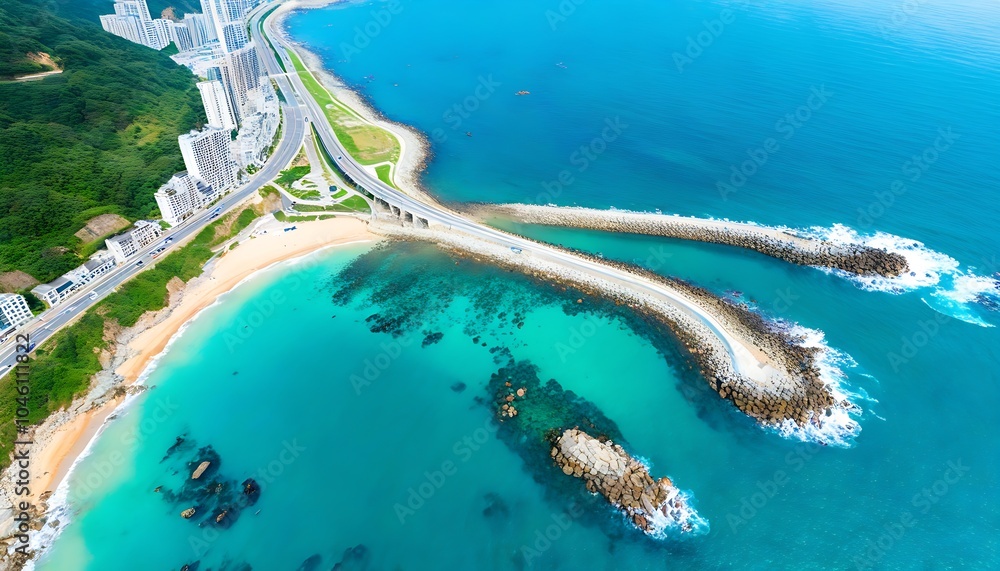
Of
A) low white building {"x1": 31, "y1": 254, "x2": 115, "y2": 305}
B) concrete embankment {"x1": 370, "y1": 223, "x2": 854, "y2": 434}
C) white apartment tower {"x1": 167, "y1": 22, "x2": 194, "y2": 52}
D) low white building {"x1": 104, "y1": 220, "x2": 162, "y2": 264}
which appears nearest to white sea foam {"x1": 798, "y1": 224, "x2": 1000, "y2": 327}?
concrete embankment {"x1": 370, "y1": 223, "x2": 854, "y2": 434}

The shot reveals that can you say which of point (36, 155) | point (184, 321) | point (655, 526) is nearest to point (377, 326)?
point (184, 321)

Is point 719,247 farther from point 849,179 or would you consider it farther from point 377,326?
point 377,326

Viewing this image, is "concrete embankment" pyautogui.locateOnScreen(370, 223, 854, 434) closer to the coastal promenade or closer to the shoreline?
the coastal promenade

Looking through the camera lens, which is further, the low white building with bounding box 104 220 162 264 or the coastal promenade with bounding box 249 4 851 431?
the low white building with bounding box 104 220 162 264

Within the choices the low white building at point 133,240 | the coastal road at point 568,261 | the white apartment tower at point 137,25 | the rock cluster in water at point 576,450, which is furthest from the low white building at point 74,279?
the white apartment tower at point 137,25

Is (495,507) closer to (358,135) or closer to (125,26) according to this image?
(358,135)

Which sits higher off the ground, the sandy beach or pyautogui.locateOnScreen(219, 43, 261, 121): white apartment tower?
pyautogui.locateOnScreen(219, 43, 261, 121): white apartment tower
